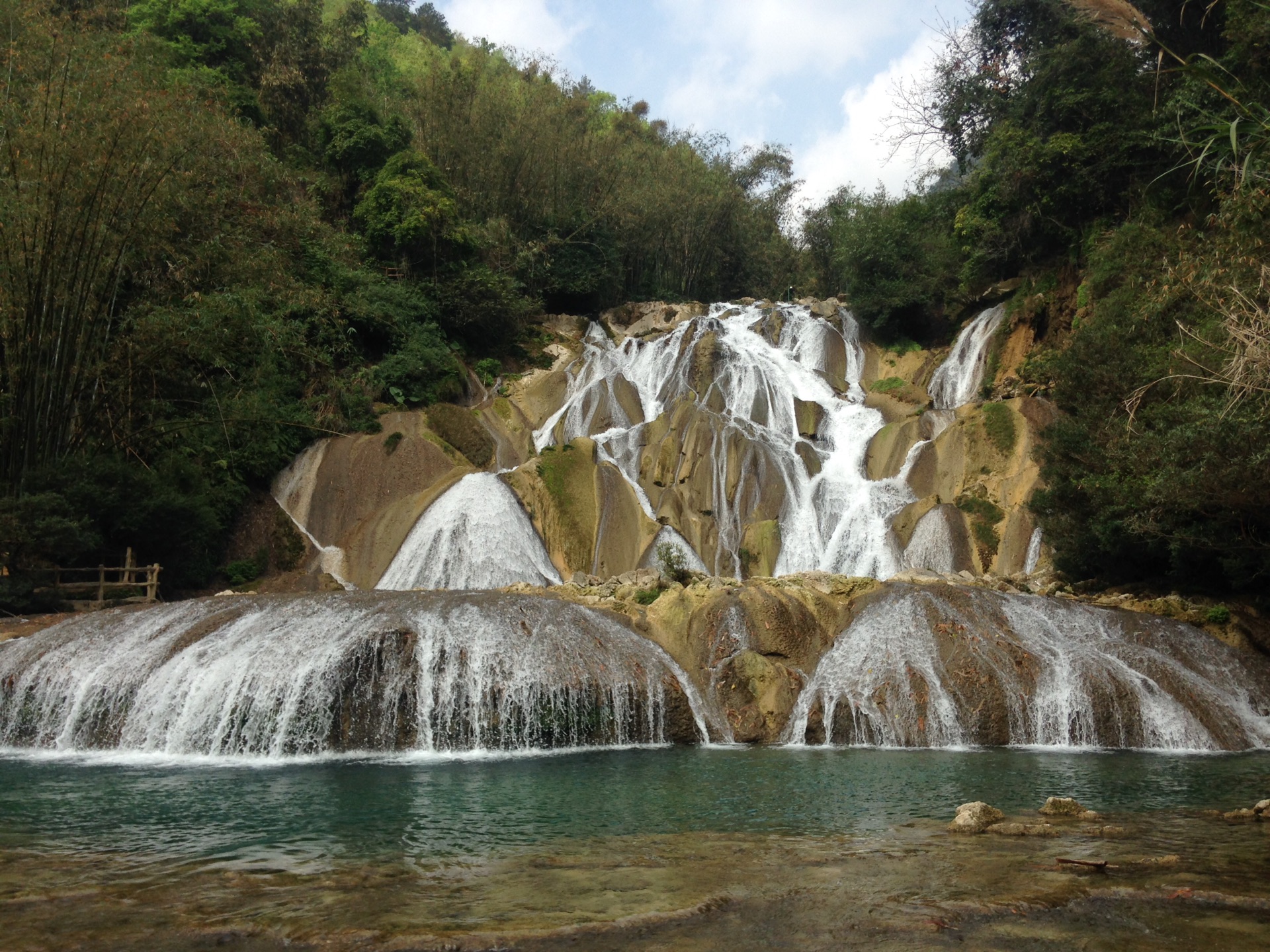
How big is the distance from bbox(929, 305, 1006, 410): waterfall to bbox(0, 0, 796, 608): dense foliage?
50.4 ft

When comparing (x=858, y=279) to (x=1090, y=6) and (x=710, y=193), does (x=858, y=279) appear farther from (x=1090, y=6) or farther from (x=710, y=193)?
(x=1090, y=6)

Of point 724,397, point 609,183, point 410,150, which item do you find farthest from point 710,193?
point 724,397

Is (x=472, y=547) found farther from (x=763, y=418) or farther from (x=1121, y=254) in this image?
(x=1121, y=254)

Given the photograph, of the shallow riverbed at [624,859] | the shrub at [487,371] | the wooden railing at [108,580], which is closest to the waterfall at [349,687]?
the shallow riverbed at [624,859]

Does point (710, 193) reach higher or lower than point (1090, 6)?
higher

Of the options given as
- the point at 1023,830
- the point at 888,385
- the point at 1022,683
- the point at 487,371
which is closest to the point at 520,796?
the point at 1023,830

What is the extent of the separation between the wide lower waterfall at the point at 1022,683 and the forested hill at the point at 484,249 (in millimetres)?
2187

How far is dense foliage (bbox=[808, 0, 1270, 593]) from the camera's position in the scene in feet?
36.4

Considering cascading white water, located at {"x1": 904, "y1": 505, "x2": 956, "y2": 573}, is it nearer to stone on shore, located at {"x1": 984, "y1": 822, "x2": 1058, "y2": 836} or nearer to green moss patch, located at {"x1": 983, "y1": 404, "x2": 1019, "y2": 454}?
green moss patch, located at {"x1": 983, "y1": 404, "x2": 1019, "y2": 454}

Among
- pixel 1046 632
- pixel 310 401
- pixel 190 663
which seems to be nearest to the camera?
pixel 190 663

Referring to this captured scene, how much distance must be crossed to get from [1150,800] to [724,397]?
22.3 metres

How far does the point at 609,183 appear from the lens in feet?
140

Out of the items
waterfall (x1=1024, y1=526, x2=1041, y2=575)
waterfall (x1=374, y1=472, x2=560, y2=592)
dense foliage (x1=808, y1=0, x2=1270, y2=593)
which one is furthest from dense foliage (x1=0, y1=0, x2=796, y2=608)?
waterfall (x1=1024, y1=526, x2=1041, y2=575)

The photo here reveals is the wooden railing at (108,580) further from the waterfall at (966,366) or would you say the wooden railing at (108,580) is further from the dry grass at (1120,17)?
the waterfall at (966,366)
